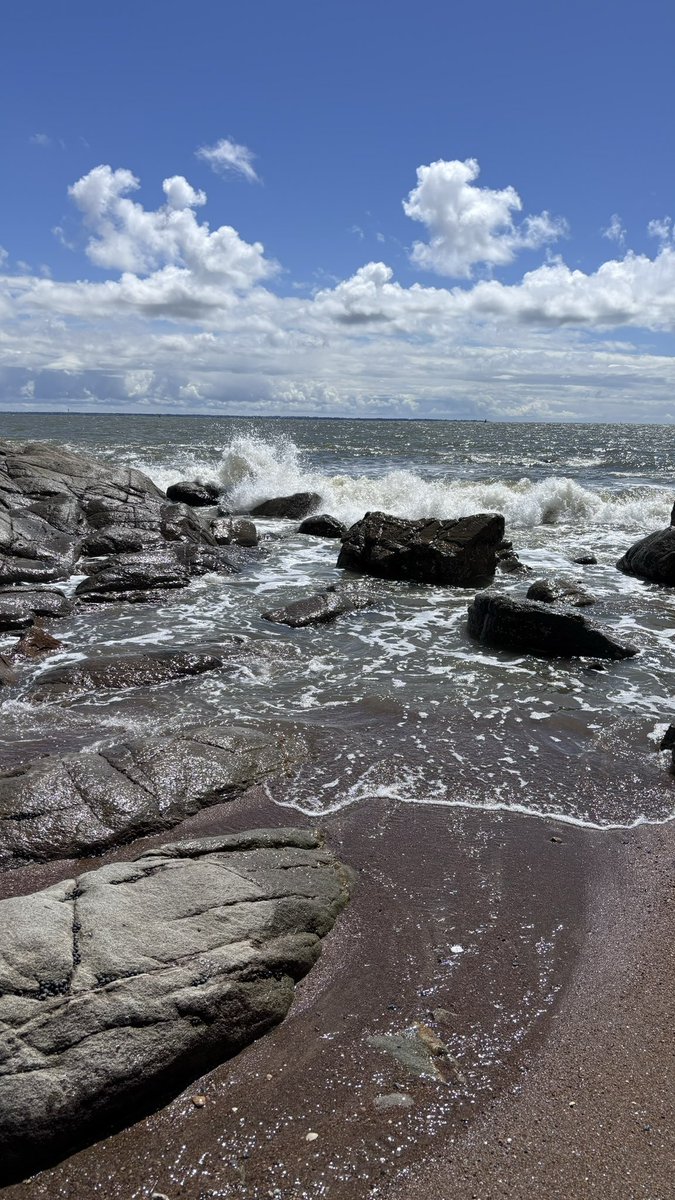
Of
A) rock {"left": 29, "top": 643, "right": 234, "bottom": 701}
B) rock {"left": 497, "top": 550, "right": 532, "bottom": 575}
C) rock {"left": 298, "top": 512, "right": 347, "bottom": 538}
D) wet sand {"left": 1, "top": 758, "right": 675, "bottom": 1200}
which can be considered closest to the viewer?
wet sand {"left": 1, "top": 758, "right": 675, "bottom": 1200}

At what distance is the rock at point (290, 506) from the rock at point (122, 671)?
13252mm

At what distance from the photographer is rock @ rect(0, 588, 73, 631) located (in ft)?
32.7

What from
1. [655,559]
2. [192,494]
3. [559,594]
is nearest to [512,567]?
[655,559]

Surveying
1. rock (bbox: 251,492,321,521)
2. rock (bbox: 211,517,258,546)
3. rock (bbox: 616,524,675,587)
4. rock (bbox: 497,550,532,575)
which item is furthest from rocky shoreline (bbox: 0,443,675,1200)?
rock (bbox: 251,492,321,521)

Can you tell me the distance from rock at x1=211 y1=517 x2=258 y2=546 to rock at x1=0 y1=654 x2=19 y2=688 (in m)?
8.91

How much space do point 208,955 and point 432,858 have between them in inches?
71.5

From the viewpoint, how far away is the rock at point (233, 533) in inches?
674

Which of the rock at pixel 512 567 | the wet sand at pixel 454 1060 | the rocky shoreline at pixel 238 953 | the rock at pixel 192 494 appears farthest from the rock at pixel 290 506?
the wet sand at pixel 454 1060

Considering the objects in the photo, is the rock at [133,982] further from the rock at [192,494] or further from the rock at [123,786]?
the rock at [192,494]

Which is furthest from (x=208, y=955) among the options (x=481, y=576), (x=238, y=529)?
(x=238, y=529)

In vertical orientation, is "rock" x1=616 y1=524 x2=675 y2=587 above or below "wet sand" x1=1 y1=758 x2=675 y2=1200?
above

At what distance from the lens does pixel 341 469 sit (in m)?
33.2

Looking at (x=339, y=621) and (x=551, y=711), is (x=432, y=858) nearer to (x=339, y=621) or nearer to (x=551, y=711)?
(x=551, y=711)

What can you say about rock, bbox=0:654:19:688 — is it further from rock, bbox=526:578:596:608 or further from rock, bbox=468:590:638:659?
rock, bbox=526:578:596:608
